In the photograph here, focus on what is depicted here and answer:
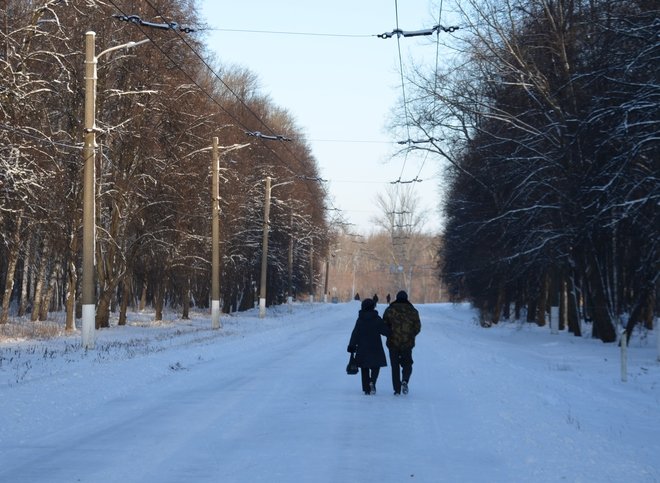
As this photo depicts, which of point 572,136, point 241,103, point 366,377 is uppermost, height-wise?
point 241,103

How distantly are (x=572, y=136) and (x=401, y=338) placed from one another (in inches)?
607

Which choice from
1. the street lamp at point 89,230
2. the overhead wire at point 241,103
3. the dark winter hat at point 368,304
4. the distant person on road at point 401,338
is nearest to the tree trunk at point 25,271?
the overhead wire at point 241,103

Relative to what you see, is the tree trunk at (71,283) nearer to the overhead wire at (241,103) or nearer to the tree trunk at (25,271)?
the tree trunk at (25,271)

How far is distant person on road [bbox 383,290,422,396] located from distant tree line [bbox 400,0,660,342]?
8.06 m

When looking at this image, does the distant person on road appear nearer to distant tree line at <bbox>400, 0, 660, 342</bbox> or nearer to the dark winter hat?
the dark winter hat

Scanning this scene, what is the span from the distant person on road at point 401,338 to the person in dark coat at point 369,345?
14 cm

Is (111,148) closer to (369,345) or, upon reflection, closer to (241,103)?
→ (369,345)

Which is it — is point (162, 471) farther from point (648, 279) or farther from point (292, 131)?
point (292, 131)

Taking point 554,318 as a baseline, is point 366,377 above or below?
below

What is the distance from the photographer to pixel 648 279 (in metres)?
23.4

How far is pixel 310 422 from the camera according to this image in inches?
455

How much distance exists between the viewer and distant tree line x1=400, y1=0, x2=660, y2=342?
2192 cm

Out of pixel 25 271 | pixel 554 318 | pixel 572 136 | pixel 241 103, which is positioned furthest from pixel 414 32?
pixel 241 103

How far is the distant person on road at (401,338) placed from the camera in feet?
49.2
